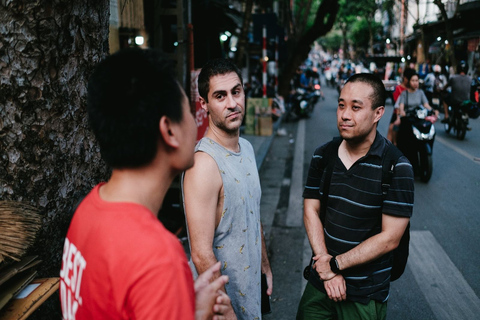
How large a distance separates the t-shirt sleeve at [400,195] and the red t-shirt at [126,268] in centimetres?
128

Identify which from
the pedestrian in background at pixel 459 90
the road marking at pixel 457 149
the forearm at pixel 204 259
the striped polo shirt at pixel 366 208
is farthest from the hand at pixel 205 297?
the pedestrian in background at pixel 459 90

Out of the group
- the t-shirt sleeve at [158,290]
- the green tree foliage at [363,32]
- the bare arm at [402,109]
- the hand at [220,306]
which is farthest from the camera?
the green tree foliage at [363,32]

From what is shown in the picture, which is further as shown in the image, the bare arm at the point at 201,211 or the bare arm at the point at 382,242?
the bare arm at the point at 382,242

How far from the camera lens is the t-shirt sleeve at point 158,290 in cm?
95

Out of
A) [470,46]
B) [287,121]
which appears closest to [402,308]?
[287,121]

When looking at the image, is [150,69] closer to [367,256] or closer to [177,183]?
[367,256]

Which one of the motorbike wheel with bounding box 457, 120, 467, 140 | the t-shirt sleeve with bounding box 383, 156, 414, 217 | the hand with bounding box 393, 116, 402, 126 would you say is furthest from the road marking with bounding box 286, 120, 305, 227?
the motorbike wheel with bounding box 457, 120, 467, 140

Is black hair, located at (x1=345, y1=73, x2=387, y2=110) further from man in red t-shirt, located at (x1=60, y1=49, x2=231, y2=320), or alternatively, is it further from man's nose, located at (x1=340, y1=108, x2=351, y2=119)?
man in red t-shirt, located at (x1=60, y1=49, x2=231, y2=320)

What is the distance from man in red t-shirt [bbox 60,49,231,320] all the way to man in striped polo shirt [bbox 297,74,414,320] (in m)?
1.04

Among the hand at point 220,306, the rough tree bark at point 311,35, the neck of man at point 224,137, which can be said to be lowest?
the hand at point 220,306

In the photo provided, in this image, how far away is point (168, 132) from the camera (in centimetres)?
113

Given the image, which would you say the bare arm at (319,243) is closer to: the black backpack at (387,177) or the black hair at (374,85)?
the black backpack at (387,177)

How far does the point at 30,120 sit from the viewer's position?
5.64 ft

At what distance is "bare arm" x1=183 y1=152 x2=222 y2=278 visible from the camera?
1794 millimetres
